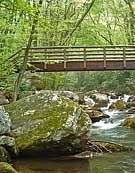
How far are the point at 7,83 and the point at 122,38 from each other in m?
16.5

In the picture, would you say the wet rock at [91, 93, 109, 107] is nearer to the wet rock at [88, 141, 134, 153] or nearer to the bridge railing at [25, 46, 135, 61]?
the bridge railing at [25, 46, 135, 61]

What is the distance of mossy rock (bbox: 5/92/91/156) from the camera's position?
832cm

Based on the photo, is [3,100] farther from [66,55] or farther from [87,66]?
[87,66]

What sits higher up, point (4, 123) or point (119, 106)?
point (4, 123)

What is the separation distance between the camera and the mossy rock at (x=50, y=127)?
27.3ft

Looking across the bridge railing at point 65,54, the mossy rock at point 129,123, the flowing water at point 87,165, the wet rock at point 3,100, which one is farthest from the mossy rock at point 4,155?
the bridge railing at point 65,54

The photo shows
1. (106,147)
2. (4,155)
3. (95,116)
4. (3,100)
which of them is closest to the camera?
(4,155)

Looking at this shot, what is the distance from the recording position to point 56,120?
8.59 meters

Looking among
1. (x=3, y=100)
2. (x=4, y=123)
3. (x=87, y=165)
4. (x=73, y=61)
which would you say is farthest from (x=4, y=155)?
(x=73, y=61)

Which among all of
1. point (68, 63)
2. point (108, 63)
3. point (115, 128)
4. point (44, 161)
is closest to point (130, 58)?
point (108, 63)

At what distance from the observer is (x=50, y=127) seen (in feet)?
27.7

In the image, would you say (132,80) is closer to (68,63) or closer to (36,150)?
(68,63)

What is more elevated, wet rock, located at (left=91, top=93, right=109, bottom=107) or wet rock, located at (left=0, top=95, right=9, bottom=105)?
wet rock, located at (left=0, top=95, right=9, bottom=105)

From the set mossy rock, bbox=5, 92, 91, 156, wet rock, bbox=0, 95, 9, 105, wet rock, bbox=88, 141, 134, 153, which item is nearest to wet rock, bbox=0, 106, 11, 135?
mossy rock, bbox=5, 92, 91, 156
